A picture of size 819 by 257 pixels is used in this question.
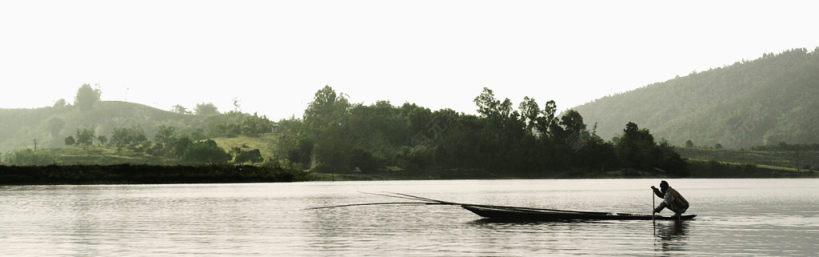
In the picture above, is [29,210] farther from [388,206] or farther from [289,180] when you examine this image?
[289,180]

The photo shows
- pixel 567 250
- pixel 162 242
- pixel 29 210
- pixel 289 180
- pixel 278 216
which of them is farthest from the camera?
pixel 289 180

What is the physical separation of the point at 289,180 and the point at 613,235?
164 m

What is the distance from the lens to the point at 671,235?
3831 cm

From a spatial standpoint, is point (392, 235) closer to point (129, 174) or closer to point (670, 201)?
point (670, 201)

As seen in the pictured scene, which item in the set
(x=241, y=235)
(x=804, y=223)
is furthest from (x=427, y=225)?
(x=804, y=223)

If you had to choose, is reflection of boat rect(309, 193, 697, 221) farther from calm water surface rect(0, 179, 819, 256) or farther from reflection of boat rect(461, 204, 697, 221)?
calm water surface rect(0, 179, 819, 256)

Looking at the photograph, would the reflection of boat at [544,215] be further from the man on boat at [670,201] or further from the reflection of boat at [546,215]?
the man on boat at [670,201]

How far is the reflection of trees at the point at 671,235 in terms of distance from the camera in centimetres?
3300

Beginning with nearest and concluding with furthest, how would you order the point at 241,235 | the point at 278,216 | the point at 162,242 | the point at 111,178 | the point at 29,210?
the point at 162,242 < the point at 241,235 < the point at 278,216 < the point at 29,210 < the point at 111,178

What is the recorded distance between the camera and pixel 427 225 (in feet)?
155

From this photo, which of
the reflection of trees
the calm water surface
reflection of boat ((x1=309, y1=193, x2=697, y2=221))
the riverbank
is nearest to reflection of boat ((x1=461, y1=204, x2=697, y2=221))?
reflection of boat ((x1=309, y1=193, x2=697, y2=221))

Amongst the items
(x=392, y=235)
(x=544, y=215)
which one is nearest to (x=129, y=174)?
(x=544, y=215)

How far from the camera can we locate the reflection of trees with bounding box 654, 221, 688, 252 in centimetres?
3300

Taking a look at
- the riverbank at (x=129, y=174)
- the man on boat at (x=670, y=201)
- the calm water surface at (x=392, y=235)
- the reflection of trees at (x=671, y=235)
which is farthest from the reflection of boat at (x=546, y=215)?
the riverbank at (x=129, y=174)
